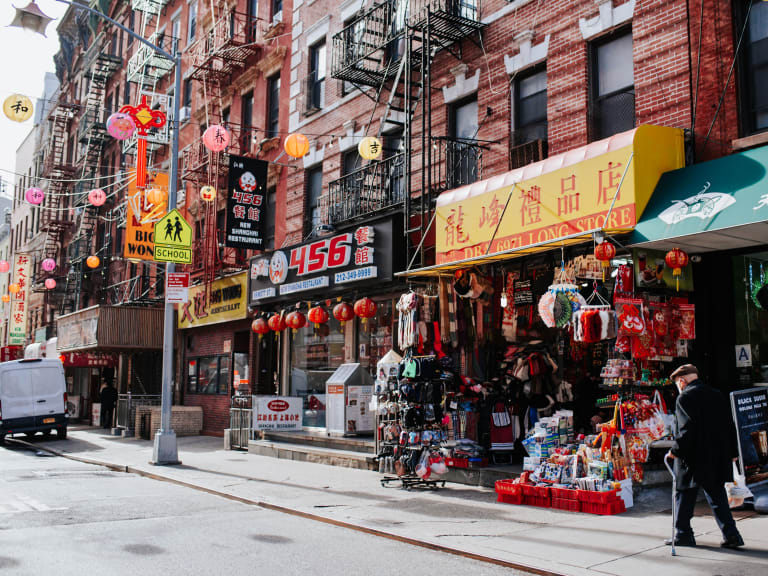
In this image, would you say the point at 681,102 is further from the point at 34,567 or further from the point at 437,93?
the point at 34,567

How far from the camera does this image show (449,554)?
24.1 ft

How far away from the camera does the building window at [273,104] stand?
22203 millimetres

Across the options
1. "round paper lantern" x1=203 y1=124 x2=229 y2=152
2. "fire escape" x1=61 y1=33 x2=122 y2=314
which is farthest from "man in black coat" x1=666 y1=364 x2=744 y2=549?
"fire escape" x1=61 y1=33 x2=122 y2=314

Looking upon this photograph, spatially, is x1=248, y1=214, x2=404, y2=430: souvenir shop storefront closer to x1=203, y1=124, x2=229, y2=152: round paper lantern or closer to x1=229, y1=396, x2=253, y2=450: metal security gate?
x1=229, y1=396, x2=253, y2=450: metal security gate

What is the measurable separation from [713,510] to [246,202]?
15549mm

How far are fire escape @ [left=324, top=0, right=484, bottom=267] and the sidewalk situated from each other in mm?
4498

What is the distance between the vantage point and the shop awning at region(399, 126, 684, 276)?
984 centimetres

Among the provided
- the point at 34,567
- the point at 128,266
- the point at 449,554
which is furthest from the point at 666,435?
the point at 128,266

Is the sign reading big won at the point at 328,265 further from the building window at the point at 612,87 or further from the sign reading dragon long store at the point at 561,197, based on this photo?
the building window at the point at 612,87

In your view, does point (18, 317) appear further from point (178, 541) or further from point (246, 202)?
point (178, 541)

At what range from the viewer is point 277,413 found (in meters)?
17.9

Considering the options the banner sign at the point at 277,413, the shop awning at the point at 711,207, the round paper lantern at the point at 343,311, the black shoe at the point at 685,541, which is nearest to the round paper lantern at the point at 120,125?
the round paper lantern at the point at 343,311

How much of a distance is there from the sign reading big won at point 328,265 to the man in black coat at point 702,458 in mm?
8433

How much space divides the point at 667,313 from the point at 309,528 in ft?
18.3
